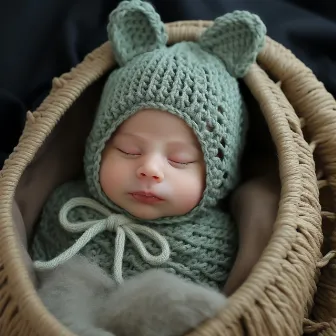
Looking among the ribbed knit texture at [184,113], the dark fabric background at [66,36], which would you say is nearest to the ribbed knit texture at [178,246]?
the ribbed knit texture at [184,113]

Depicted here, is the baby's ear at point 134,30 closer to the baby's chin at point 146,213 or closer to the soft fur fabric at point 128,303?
the baby's chin at point 146,213

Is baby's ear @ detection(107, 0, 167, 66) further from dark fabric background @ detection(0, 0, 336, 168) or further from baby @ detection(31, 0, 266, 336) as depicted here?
dark fabric background @ detection(0, 0, 336, 168)

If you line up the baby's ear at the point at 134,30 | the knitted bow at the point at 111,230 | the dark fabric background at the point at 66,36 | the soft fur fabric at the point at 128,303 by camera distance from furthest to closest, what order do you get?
the dark fabric background at the point at 66,36, the baby's ear at the point at 134,30, the knitted bow at the point at 111,230, the soft fur fabric at the point at 128,303

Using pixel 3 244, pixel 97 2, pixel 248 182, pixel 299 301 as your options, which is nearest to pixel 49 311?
pixel 3 244

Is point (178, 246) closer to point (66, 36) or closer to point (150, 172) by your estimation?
point (150, 172)

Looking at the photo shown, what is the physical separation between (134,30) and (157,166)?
10.7 inches

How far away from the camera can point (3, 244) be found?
33.9 inches

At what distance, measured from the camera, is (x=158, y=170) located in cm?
94

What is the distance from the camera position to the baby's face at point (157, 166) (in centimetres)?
96

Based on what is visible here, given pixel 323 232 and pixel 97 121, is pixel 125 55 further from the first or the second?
pixel 323 232

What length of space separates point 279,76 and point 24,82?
1.68 ft

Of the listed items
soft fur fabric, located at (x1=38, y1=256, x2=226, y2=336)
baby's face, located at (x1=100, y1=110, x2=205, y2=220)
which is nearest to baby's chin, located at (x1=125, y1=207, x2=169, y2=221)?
baby's face, located at (x1=100, y1=110, x2=205, y2=220)

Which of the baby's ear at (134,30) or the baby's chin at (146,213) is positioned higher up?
the baby's ear at (134,30)

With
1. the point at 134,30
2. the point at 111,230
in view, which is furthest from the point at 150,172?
the point at 134,30
